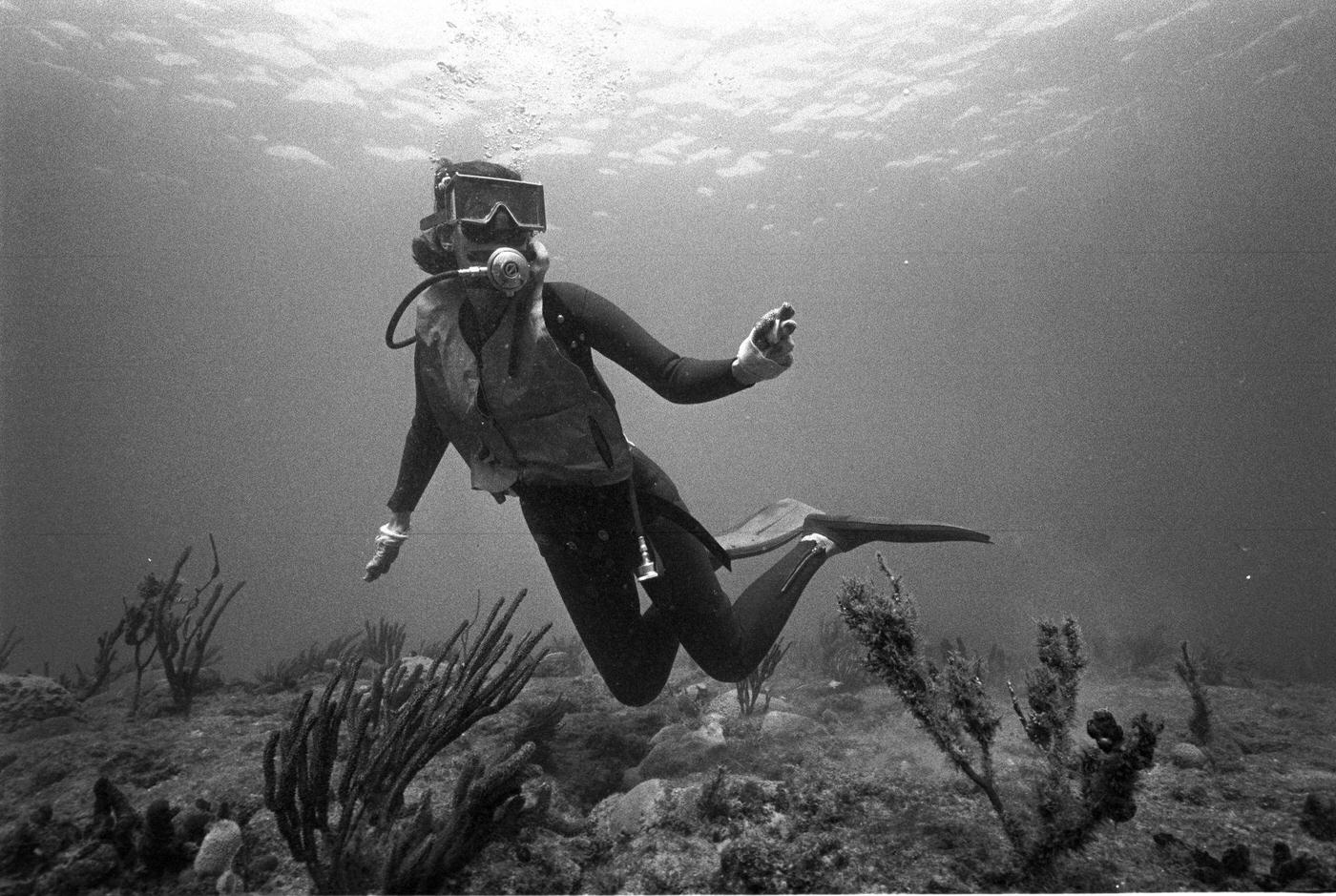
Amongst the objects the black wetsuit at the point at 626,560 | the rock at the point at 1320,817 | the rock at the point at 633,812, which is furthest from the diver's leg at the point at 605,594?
the rock at the point at 1320,817

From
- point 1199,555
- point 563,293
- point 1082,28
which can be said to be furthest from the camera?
point 1199,555

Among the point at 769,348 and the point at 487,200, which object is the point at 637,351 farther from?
the point at 487,200

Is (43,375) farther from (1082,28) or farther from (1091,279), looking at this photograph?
(1091,279)

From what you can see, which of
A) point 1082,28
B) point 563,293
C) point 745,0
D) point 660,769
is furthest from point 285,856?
point 1082,28

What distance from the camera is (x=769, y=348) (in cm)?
245

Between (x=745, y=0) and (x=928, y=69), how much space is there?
649 centimetres

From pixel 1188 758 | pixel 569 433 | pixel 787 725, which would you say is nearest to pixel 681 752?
pixel 787 725

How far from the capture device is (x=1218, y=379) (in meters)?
46.7

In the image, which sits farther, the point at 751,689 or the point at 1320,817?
the point at 751,689

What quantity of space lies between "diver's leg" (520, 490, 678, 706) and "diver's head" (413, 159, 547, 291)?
155cm

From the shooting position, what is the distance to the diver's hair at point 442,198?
10.8ft

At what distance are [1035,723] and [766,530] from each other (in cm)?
236

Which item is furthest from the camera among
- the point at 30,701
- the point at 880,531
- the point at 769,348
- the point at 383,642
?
the point at 383,642

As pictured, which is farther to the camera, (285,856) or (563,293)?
(563,293)
